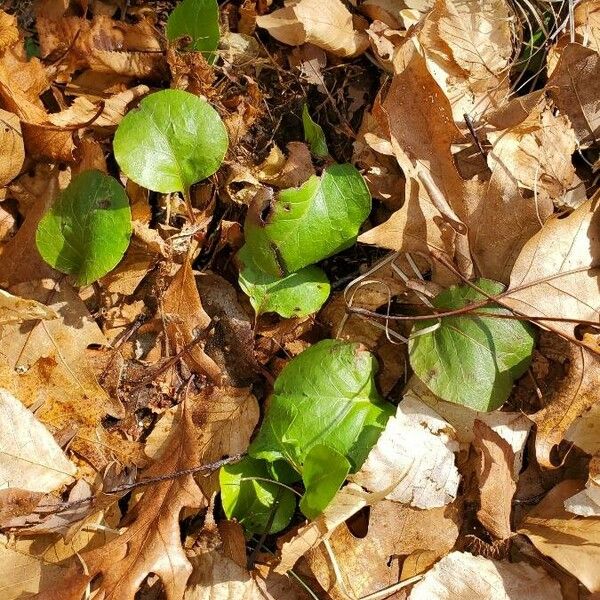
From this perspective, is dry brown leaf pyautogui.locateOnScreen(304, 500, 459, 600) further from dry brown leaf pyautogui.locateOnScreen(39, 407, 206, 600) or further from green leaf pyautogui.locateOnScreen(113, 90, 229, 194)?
green leaf pyautogui.locateOnScreen(113, 90, 229, 194)

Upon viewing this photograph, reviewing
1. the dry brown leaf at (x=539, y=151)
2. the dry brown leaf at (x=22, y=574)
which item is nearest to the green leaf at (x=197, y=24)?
the dry brown leaf at (x=539, y=151)

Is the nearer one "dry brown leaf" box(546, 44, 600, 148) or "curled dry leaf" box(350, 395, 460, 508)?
"curled dry leaf" box(350, 395, 460, 508)

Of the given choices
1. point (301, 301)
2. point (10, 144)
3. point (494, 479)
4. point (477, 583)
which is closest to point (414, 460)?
point (494, 479)

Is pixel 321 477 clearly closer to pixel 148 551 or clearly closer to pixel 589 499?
pixel 148 551

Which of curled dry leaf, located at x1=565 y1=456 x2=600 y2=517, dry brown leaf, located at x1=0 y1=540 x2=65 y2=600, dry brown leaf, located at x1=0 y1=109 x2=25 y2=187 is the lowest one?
dry brown leaf, located at x1=0 y1=540 x2=65 y2=600

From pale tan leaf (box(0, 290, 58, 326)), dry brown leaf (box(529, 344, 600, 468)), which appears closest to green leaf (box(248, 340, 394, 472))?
dry brown leaf (box(529, 344, 600, 468))

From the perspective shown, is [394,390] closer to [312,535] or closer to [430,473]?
[430,473]
